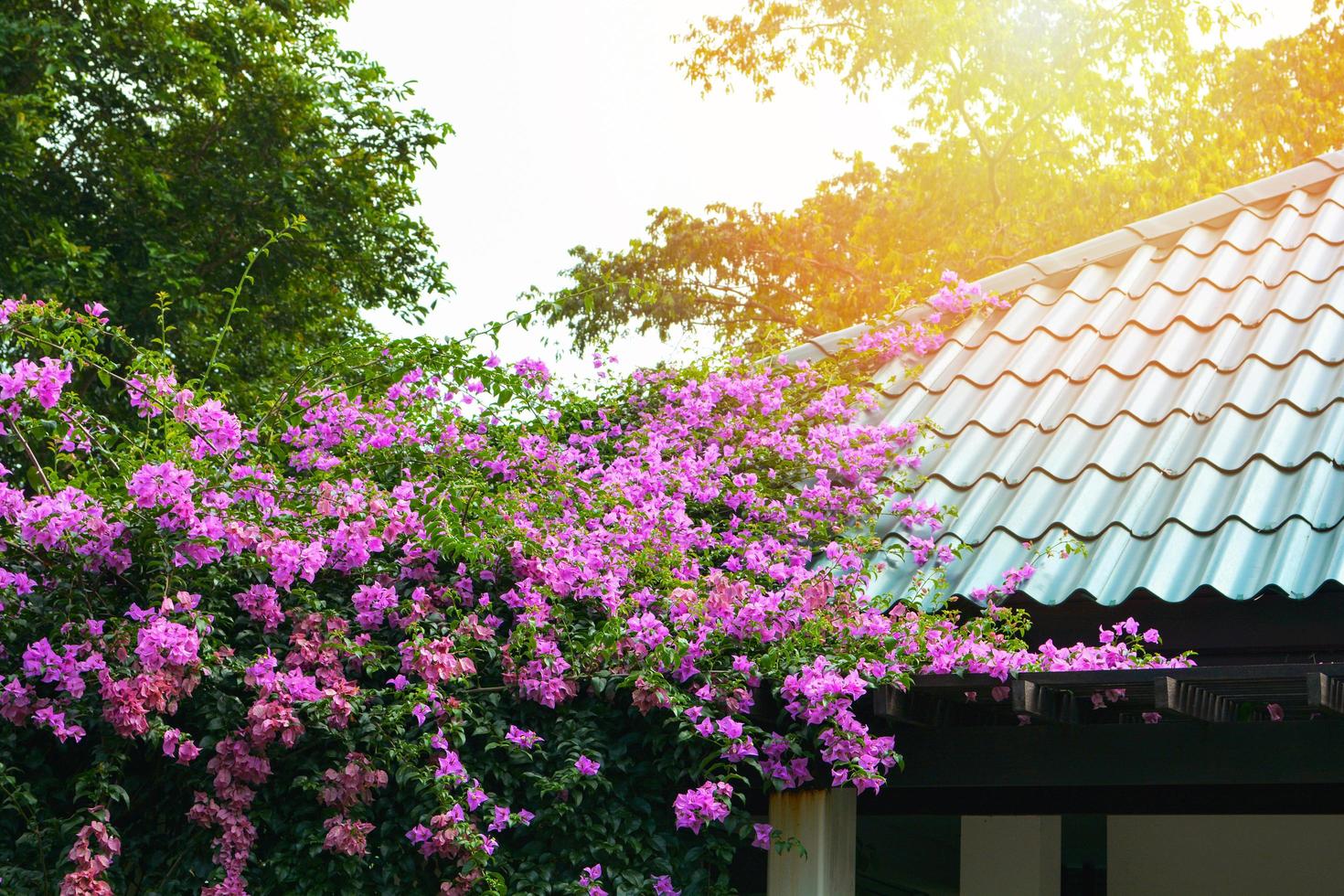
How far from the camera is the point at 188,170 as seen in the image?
16016 millimetres

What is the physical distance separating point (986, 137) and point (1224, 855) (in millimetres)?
13975

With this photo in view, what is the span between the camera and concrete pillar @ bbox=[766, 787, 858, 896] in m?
4.56

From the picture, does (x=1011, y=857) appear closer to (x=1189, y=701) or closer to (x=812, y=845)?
(x=812, y=845)

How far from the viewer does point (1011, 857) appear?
7.14 m

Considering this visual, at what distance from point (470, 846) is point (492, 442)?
2.52m

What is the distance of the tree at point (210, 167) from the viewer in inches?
578

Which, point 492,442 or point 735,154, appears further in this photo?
point 735,154

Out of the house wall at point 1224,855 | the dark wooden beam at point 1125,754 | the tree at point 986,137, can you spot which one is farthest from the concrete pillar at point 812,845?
the tree at point 986,137

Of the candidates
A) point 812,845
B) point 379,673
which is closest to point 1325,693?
point 812,845

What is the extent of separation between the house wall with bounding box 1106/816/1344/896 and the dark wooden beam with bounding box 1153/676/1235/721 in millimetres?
3608

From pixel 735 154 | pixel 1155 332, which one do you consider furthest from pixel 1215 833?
pixel 735 154

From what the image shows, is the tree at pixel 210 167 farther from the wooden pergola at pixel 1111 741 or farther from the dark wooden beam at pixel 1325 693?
the dark wooden beam at pixel 1325 693

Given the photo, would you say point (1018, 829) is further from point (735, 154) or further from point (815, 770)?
point (735, 154)

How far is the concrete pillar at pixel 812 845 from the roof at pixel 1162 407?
96cm
